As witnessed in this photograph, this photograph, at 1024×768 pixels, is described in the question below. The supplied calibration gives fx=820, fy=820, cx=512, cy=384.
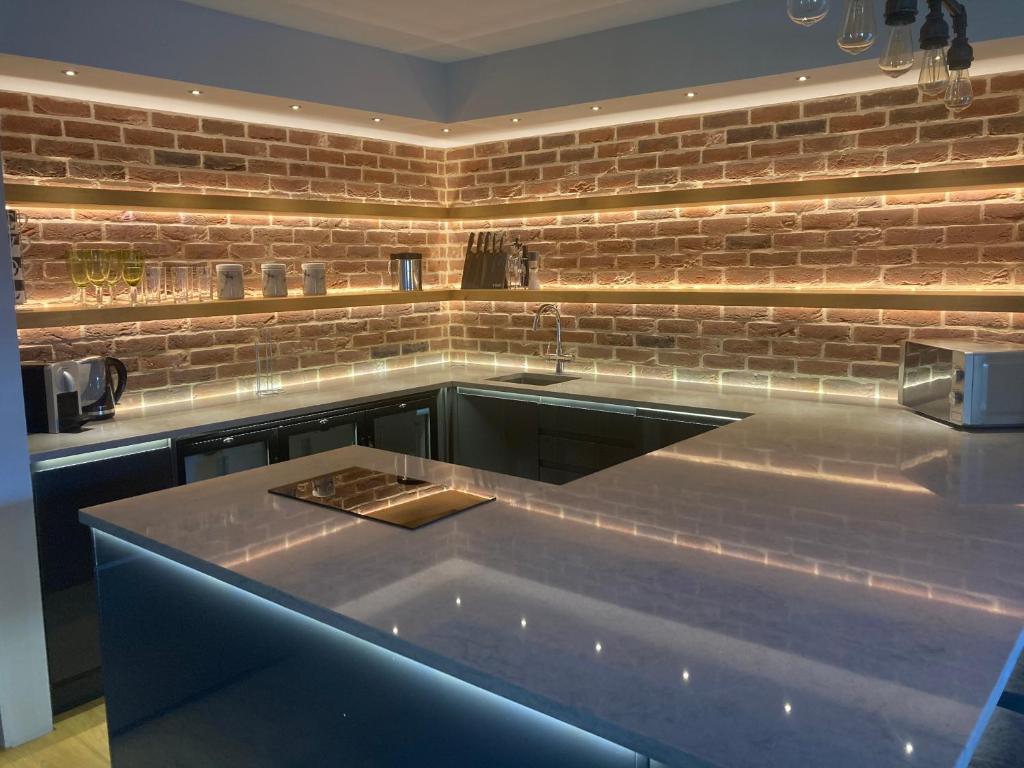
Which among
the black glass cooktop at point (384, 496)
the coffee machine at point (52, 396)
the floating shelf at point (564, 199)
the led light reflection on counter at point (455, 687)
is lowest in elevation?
the led light reflection on counter at point (455, 687)

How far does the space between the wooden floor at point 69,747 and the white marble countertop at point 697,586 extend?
45.2 inches

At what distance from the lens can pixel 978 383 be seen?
2768 millimetres

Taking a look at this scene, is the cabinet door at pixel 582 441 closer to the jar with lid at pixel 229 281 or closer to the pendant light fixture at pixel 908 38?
the jar with lid at pixel 229 281

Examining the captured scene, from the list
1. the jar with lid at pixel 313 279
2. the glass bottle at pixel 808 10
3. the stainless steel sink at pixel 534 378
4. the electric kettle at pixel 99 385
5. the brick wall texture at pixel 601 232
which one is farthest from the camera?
the stainless steel sink at pixel 534 378

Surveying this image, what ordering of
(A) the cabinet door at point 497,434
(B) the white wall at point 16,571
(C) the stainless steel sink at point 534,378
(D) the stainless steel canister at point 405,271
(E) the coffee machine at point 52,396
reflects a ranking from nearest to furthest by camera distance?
(B) the white wall at point 16,571
(E) the coffee machine at point 52,396
(A) the cabinet door at point 497,434
(C) the stainless steel sink at point 534,378
(D) the stainless steel canister at point 405,271

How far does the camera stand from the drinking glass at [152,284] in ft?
11.2

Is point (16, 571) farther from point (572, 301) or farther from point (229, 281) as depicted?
point (572, 301)

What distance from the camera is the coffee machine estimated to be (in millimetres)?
2951

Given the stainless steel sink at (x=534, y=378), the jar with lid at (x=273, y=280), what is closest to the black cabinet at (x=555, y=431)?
the stainless steel sink at (x=534, y=378)

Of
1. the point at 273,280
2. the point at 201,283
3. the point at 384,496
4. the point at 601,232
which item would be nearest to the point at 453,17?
the point at 601,232

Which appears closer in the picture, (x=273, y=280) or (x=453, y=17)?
(x=453, y=17)

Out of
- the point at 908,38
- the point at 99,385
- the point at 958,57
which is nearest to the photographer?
the point at 908,38

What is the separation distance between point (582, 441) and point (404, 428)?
2.81ft

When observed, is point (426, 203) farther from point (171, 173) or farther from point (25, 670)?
point (25, 670)
